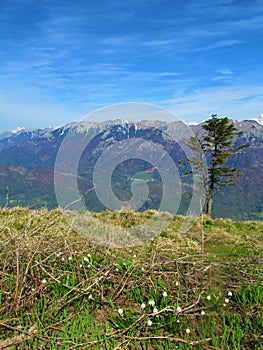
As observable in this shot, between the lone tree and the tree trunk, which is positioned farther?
the lone tree

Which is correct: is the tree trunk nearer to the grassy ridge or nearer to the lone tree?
the lone tree

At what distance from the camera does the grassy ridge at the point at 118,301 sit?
3465mm

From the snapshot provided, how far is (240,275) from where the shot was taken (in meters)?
4.74


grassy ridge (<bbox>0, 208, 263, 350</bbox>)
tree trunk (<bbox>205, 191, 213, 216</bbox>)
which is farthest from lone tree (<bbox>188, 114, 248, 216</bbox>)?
grassy ridge (<bbox>0, 208, 263, 350</bbox>)

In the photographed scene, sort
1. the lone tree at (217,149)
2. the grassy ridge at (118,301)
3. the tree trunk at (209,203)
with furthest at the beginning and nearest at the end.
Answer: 1. the lone tree at (217,149)
2. the tree trunk at (209,203)
3. the grassy ridge at (118,301)

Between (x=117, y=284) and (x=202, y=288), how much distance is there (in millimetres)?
1265

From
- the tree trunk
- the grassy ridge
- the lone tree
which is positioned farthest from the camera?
the lone tree

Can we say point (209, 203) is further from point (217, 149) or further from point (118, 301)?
point (118, 301)

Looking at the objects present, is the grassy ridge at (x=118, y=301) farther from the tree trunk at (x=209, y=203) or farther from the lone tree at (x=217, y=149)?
the lone tree at (x=217, y=149)

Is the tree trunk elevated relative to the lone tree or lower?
lower

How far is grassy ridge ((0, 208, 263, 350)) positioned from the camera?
3.46m

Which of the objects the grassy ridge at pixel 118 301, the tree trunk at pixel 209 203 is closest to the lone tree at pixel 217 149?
the tree trunk at pixel 209 203

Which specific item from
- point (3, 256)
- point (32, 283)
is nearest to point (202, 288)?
point (32, 283)

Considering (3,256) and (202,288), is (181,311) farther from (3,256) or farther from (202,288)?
(3,256)
